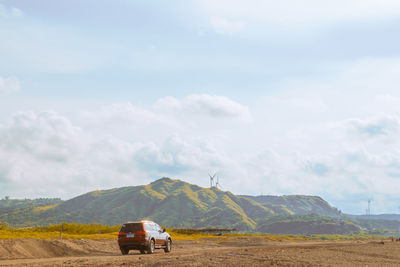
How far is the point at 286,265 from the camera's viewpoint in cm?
1959

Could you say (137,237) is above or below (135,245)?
above

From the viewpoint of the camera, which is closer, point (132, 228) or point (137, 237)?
point (137, 237)

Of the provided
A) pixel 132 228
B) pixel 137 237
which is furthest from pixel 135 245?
pixel 132 228

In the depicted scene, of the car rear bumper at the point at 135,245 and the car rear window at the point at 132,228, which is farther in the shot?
the car rear window at the point at 132,228

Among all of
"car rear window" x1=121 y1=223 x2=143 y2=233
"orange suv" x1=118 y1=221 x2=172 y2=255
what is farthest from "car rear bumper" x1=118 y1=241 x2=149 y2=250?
"car rear window" x1=121 y1=223 x2=143 y2=233

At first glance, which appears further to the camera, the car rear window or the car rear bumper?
the car rear window

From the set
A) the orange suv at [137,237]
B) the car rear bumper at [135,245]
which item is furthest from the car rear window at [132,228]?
the car rear bumper at [135,245]

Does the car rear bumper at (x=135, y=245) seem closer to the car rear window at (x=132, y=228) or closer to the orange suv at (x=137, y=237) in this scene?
the orange suv at (x=137, y=237)

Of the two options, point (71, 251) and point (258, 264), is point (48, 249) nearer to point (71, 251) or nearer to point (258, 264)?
point (71, 251)

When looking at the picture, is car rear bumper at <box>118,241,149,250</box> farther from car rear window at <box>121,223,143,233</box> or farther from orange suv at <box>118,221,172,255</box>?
car rear window at <box>121,223,143,233</box>

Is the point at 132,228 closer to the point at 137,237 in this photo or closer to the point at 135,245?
the point at 137,237

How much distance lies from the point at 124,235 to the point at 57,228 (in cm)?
2640

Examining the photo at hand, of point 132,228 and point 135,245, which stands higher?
point 132,228

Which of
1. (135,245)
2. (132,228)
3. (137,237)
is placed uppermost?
(132,228)
